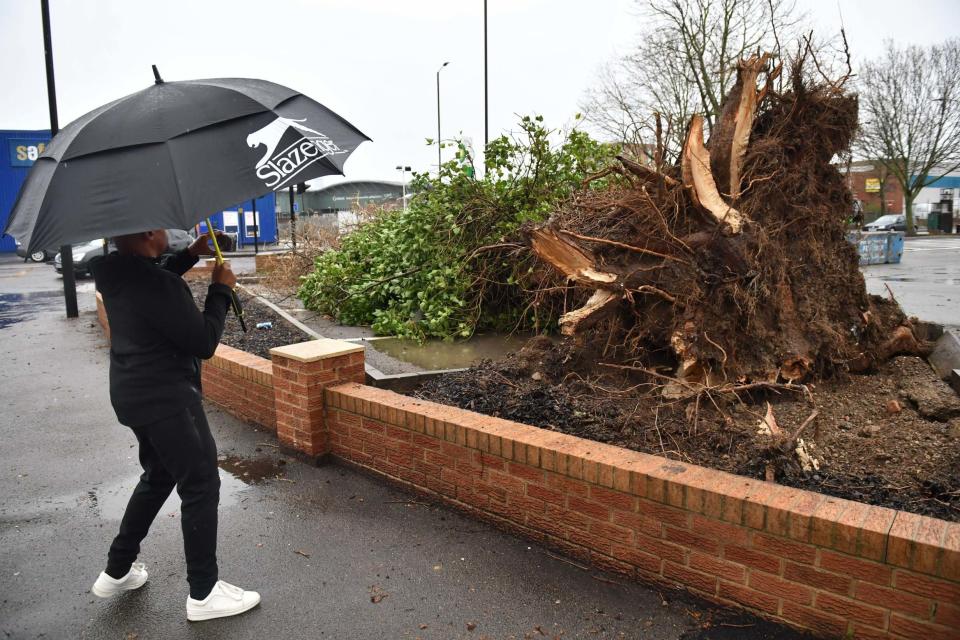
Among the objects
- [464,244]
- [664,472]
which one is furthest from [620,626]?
[464,244]

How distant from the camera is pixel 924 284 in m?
15.7

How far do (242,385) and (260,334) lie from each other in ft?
8.95

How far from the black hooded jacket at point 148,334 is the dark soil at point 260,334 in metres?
3.86

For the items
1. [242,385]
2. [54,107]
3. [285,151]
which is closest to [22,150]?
[54,107]

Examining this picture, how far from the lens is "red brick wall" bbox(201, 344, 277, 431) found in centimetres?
575

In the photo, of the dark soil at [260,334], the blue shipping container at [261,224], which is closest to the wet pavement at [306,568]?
the dark soil at [260,334]

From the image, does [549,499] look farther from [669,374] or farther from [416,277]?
[416,277]

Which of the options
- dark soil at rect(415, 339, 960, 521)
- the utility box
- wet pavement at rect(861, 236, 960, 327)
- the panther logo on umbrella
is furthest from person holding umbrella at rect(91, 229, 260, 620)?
the utility box

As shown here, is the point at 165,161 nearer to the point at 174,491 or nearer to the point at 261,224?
the point at 174,491

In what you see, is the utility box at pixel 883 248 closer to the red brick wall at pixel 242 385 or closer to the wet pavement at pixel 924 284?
the wet pavement at pixel 924 284

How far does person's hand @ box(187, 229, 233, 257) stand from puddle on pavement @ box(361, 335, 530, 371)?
2810 millimetres

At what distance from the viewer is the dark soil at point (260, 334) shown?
26.1ft

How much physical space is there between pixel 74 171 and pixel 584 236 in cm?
320

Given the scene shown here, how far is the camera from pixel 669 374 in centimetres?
502
